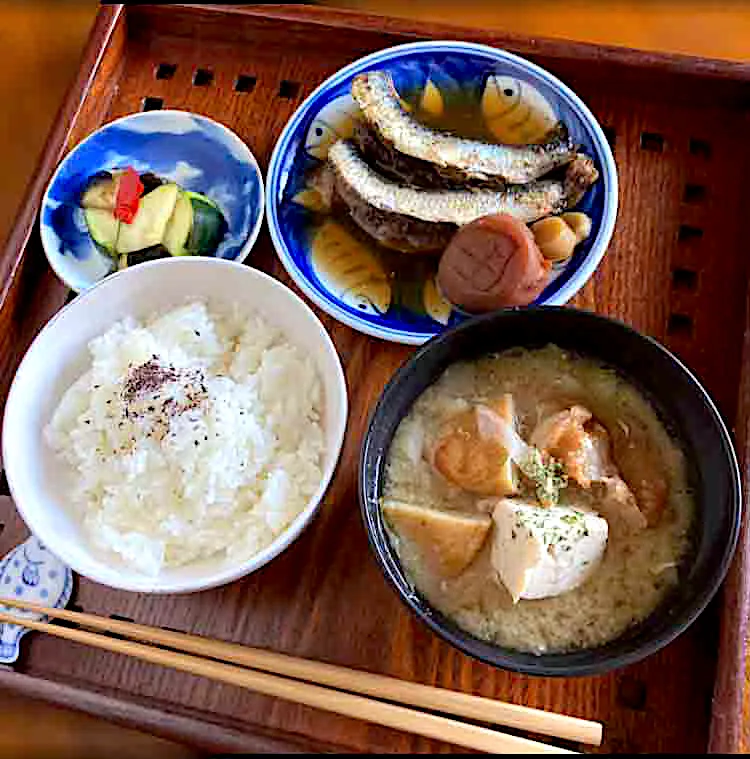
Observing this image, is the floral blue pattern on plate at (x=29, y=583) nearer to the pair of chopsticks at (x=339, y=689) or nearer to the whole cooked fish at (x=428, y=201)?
the pair of chopsticks at (x=339, y=689)

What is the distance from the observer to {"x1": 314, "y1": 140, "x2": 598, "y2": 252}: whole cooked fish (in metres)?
1.68

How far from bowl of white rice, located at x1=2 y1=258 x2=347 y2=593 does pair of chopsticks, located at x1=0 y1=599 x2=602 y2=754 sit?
10 cm

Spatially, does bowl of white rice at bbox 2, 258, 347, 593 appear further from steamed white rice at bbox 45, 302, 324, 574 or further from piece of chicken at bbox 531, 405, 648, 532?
piece of chicken at bbox 531, 405, 648, 532

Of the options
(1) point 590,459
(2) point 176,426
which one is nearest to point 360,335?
(2) point 176,426

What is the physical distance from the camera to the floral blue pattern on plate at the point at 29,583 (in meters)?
1.52

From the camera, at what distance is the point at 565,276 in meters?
1.65

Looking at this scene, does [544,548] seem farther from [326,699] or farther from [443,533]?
[326,699]

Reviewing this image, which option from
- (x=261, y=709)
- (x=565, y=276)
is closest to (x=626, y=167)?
(x=565, y=276)

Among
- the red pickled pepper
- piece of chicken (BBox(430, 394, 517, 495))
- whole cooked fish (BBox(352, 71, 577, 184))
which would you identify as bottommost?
piece of chicken (BBox(430, 394, 517, 495))

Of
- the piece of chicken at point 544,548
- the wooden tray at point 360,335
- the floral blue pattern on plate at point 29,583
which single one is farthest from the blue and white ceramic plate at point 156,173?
the piece of chicken at point 544,548

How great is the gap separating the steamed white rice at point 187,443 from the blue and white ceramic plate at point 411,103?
6.5 inches

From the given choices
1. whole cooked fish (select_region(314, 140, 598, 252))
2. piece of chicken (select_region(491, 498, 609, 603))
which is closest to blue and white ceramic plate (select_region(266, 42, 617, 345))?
whole cooked fish (select_region(314, 140, 598, 252))

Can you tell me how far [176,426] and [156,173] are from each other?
1.87ft

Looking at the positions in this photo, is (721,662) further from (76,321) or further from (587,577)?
(76,321)
